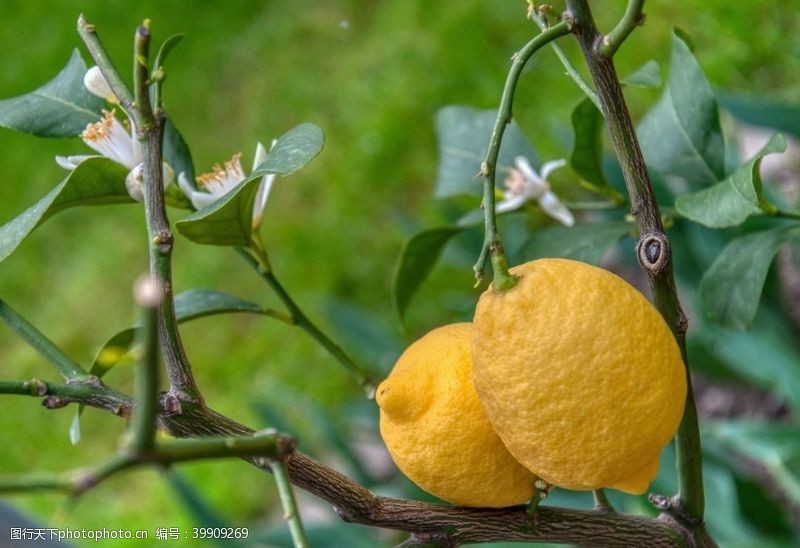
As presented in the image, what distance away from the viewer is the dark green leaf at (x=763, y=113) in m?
0.88

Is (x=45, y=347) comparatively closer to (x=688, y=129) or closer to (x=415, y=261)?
(x=415, y=261)

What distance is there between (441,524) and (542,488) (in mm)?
47

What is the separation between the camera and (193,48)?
2381 millimetres

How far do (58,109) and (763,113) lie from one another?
63cm

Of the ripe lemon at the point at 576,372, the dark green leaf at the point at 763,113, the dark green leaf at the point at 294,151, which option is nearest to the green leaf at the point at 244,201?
the dark green leaf at the point at 294,151

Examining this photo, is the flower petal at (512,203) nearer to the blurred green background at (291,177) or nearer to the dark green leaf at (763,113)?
the dark green leaf at (763,113)

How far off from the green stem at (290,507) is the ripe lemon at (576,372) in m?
0.10

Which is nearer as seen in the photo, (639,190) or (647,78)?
(639,190)

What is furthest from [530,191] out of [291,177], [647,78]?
[291,177]

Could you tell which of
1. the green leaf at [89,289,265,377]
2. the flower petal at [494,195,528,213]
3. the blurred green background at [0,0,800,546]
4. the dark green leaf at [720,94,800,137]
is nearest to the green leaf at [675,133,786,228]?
the flower petal at [494,195,528,213]

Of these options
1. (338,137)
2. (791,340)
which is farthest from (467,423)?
(338,137)

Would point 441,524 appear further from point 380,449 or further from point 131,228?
point 131,228

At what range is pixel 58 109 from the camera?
55 centimetres

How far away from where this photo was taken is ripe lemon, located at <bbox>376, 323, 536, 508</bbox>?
0.42 meters
